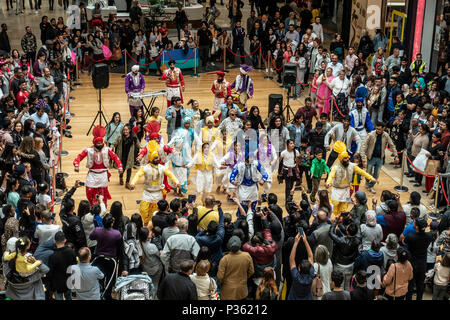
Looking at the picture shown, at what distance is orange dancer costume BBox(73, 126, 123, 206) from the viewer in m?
11.0

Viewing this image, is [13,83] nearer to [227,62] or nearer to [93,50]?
[93,50]

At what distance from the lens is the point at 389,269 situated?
8.23m

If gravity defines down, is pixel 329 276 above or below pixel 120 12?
below

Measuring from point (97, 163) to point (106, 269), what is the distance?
305 centimetres

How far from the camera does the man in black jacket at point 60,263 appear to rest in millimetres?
7945

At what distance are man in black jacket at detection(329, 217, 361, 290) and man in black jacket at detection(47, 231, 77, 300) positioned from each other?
3273 millimetres

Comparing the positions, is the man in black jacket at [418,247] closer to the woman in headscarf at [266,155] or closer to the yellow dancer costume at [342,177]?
the yellow dancer costume at [342,177]

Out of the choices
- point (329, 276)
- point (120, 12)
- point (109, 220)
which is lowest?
point (329, 276)

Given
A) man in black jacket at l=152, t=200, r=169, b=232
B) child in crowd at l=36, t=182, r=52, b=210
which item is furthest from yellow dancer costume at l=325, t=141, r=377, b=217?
child in crowd at l=36, t=182, r=52, b=210

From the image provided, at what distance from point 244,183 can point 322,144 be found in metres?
2.65

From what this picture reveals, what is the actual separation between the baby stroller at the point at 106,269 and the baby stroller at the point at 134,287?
0.65 meters

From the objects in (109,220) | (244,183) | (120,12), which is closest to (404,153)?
(244,183)

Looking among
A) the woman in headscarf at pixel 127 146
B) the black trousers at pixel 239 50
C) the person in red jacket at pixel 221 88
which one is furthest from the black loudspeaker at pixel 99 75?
the black trousers at pixel 239 50

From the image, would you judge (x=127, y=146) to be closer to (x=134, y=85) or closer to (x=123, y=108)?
(x=134, y=85)
